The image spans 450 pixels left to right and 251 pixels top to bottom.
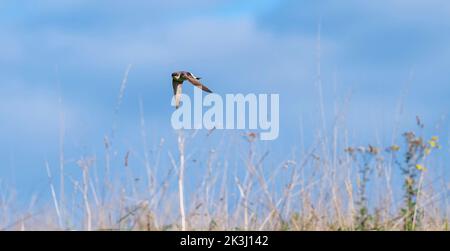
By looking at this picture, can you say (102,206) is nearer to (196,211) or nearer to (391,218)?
(196,211)

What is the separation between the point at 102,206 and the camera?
17.9ft

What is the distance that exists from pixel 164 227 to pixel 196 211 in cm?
24

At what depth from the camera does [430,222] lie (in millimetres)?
5863

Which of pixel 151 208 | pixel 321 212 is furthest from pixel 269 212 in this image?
pixel 151 208
